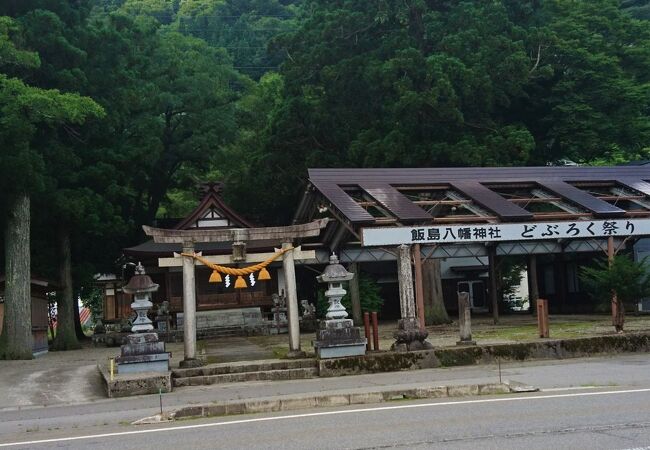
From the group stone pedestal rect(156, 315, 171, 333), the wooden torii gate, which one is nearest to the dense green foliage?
the wooden torii gate

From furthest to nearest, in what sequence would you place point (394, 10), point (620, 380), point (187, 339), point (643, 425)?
point (394, 10) < point (187, 339) < point (620, 380) < point (643, 425)

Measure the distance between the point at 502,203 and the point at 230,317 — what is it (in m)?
17.0

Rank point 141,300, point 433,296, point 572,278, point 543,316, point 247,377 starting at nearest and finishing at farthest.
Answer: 1. point 247,377
2. point 141,300
3. point 543,316
4. point 433,296
5. point 572,278

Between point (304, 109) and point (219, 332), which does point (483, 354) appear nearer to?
point (219, 332)

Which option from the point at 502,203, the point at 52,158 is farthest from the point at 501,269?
the point at 52,158

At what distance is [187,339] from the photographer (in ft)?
52.0

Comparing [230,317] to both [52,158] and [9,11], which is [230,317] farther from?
[9,11]

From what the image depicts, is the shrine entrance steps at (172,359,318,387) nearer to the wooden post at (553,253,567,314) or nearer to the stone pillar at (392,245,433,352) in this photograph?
the stone pillar at (392,245,433,352)

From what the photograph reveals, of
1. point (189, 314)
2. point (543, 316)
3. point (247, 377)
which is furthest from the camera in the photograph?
point (543, 316)

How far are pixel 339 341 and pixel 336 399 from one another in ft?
13.8

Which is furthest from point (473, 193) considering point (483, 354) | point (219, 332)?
point (219, 332)

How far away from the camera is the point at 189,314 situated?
15.9m

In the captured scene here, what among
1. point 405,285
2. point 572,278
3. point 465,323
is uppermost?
point 405,285

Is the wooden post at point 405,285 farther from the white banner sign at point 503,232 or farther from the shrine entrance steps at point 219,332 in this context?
the shrine entrance steps at point 219,332
